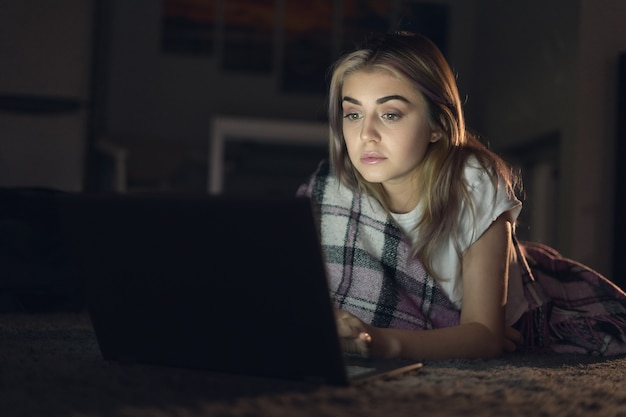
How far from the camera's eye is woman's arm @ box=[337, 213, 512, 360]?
1170 millimetres

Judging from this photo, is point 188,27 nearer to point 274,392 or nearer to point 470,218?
point 470,218

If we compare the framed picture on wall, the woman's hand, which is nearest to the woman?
the woman's hand

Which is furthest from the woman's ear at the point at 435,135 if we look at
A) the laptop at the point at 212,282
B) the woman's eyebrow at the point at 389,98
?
the laptop at the point at 212,282

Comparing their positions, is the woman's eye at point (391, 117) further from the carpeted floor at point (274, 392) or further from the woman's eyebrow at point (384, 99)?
the carpeted floor at point (274, 392)

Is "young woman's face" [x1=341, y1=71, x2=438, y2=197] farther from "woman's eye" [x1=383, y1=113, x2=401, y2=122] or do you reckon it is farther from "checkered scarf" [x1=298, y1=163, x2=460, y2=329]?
"checkered scarf" [x1=298, y1=163, x2=460, y2=329]

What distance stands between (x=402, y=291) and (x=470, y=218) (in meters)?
0.19

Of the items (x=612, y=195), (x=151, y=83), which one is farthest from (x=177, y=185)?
(x=612, y=195)

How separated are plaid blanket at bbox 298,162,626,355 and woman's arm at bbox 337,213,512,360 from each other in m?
0.13

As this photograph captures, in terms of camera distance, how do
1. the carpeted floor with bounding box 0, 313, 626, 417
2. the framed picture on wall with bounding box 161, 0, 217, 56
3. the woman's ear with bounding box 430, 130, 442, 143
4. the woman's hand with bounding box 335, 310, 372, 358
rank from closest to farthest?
the carpeted floor with bounding box 0, 313, 626, 417, the woman's hand with bounding box 335, 310, 372, 358, the woman's ear with bounding box 430, 130, 442, 143, the framed picture on wall with bounding box 161, 0, 217, 56

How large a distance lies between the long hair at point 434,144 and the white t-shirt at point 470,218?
0.01m

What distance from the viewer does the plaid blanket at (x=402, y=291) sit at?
1.44m

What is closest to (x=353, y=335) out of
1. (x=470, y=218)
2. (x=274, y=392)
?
(x=274, y=392)

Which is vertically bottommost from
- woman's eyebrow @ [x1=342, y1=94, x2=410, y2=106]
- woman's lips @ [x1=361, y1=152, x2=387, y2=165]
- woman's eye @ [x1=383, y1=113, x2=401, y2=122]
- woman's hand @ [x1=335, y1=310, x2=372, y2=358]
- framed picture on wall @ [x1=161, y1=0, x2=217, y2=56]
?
woman's hand @ [x1=335, y1=310, x2=372, y2=358]

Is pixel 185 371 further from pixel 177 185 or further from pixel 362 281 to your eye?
pixel 177 185
